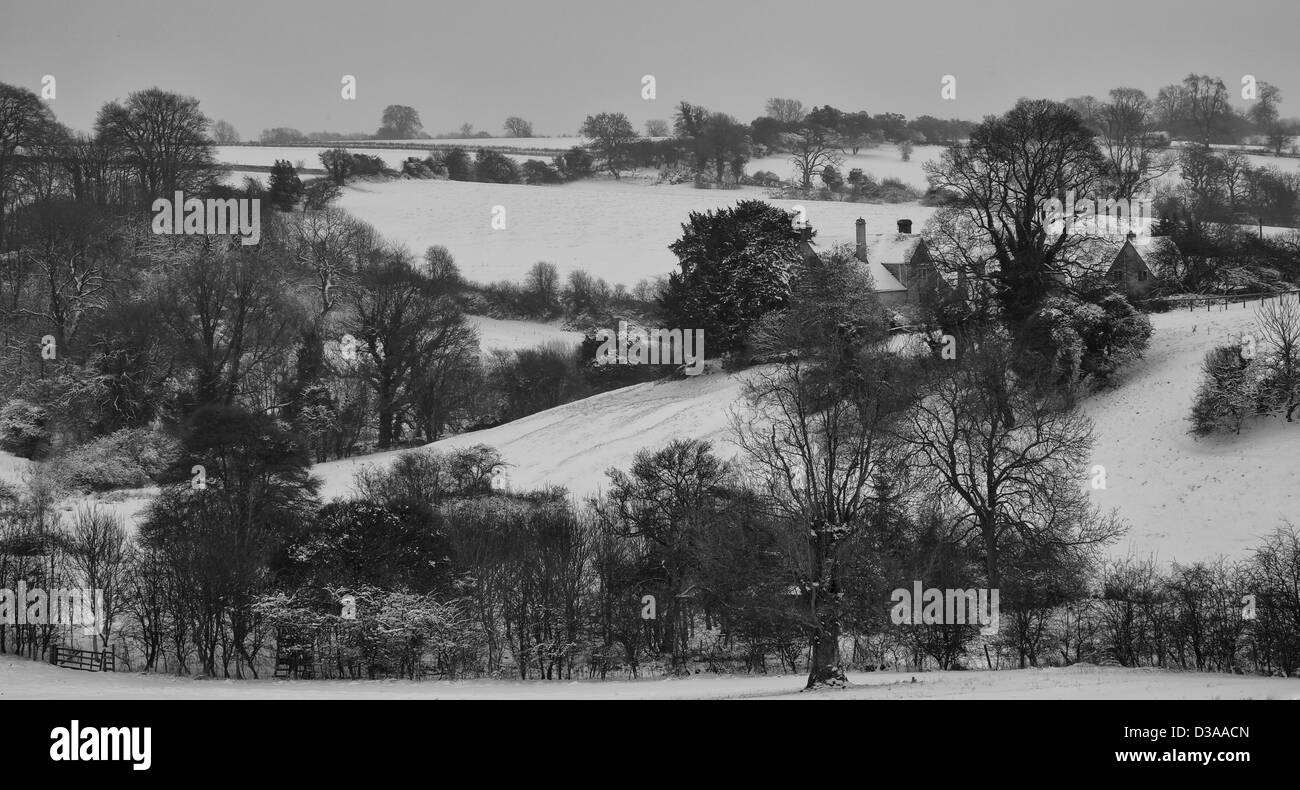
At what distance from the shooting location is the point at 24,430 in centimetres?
6331

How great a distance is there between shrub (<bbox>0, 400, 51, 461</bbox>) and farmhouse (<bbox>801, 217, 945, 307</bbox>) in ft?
131

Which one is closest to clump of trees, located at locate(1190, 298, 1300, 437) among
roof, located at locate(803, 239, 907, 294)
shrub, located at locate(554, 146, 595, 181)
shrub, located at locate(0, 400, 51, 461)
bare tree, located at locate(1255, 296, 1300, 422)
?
bare tree, located at locate(1255, 296, 1300, 422)

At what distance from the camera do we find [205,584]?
43.6 metres

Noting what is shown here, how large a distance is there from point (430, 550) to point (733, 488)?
10.1 meters

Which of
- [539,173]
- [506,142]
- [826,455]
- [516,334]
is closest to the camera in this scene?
[826,455]

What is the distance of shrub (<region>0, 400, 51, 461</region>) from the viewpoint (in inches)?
2480

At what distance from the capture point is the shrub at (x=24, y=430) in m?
63.0

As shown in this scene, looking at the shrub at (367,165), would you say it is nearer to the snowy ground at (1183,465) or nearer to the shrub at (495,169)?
the shrub at (495,169)

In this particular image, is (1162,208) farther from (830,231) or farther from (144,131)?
(144,131)

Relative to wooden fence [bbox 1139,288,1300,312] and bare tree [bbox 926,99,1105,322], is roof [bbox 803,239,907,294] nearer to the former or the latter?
bare tree [bbox 926,99,1105,322]

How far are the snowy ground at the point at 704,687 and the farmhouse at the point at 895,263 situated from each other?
43344 mm

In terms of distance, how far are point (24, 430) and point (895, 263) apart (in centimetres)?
5065

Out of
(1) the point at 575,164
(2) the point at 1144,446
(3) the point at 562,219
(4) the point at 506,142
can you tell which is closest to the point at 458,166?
(1) the point at 575,164

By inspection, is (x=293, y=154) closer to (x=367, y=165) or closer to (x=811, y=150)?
(x=367, y=165)
